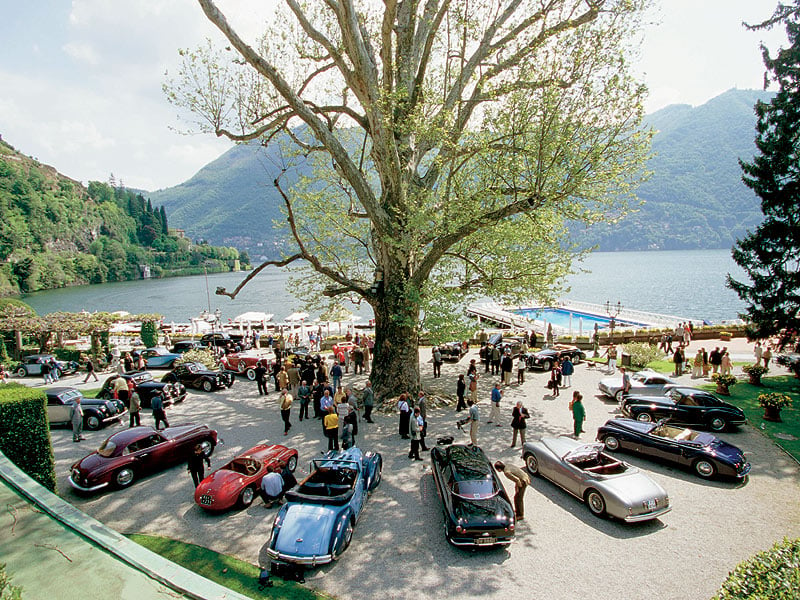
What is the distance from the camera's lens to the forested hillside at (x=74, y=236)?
125750 mm

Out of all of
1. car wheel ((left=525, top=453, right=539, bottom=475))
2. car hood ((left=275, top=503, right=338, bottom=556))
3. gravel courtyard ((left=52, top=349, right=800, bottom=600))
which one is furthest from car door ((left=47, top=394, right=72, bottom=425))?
car wheel ((left=525, top=453, right=539, bottom=475))

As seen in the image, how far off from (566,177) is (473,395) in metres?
8.42

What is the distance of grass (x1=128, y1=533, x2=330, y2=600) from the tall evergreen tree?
21531 mm

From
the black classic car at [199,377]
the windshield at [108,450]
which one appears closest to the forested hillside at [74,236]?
the black classic car at [199,377]

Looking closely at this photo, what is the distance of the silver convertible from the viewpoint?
9.14m

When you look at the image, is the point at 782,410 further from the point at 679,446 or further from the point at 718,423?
the point at 679,446

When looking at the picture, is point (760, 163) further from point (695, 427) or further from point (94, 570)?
point (94, 570)

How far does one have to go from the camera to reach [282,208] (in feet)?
69.0

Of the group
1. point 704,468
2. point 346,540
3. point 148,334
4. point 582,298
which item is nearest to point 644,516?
point 704,468

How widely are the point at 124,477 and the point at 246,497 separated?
3696 millimetres

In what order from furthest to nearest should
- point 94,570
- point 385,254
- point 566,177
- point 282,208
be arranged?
point 282,208 < point 385,254 < point 566,177 < point 94,570

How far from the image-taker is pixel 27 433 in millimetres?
9617

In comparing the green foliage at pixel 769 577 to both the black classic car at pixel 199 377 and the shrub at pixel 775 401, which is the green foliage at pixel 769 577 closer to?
the shrub at pixel 775 401

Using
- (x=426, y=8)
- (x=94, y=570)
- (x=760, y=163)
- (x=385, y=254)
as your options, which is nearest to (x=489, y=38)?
(x=426, y=8)
